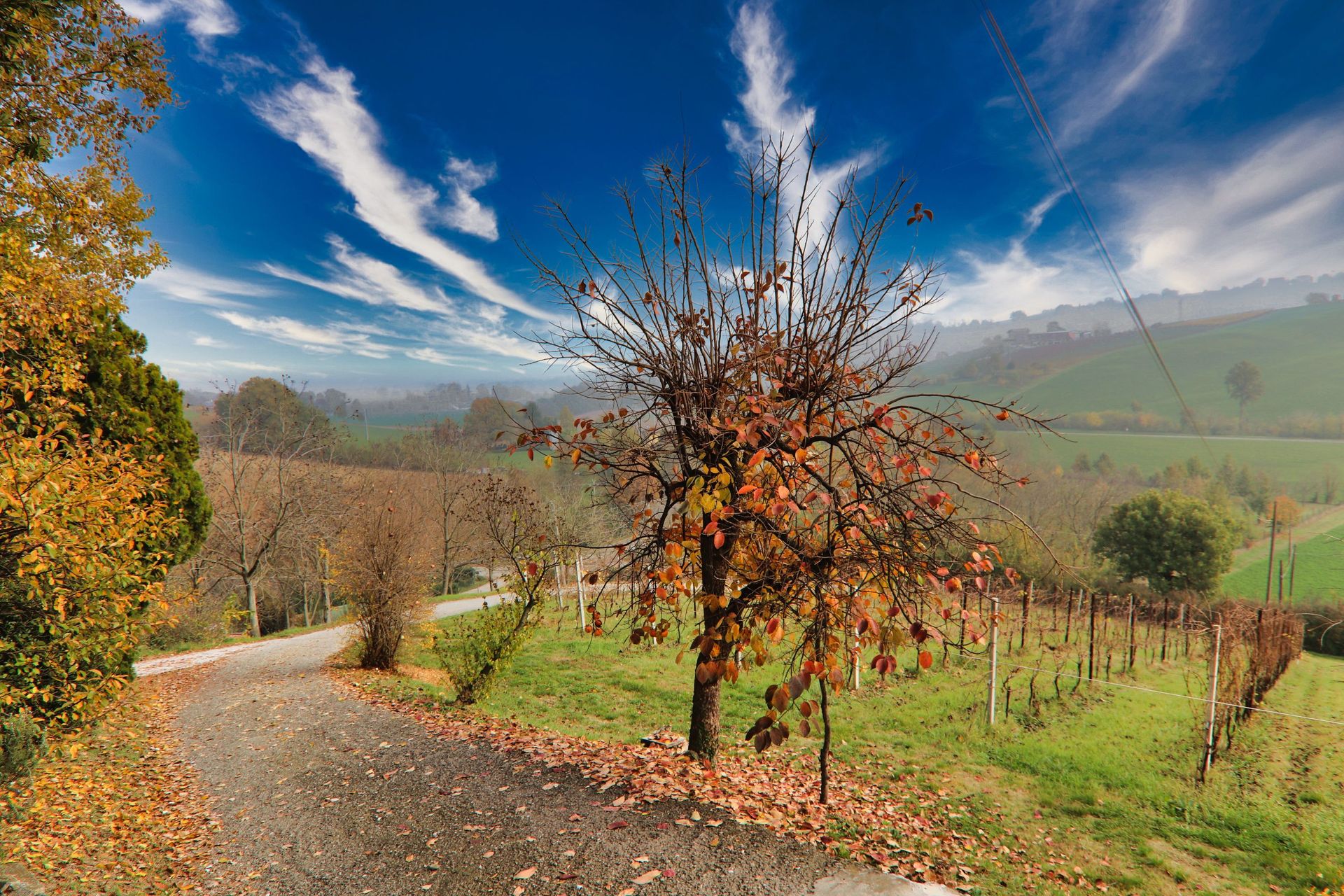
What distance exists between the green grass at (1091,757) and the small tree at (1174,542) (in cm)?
1142

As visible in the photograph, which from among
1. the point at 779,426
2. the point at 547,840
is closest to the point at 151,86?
the point at 779,426

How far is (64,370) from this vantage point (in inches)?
201

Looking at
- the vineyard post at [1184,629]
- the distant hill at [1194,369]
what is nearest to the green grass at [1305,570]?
the vineyard post at [1184,629]

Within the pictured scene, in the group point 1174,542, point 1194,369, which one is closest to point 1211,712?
point 1174,542

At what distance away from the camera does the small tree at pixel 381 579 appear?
9711 mm

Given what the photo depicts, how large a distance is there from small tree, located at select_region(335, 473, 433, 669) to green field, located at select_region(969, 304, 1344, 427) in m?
54.8

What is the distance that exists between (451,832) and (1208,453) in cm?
6647

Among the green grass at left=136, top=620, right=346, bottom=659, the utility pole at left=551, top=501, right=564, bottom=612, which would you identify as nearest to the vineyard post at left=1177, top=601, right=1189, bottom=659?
the utility pole at left=551, top=501, right=564, bottom=612

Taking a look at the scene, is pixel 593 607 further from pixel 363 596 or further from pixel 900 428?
pixel 363 596

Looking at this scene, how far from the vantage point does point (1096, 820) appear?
5273 mm

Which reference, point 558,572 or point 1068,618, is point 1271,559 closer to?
point 1068,618

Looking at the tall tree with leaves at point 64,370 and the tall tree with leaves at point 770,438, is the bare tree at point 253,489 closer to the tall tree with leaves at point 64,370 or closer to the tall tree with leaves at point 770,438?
the tall tree with leaves at point 64,370

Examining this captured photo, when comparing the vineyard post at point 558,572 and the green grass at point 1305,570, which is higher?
the vineyard post at point 558,572

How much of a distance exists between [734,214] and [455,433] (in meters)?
32.0
